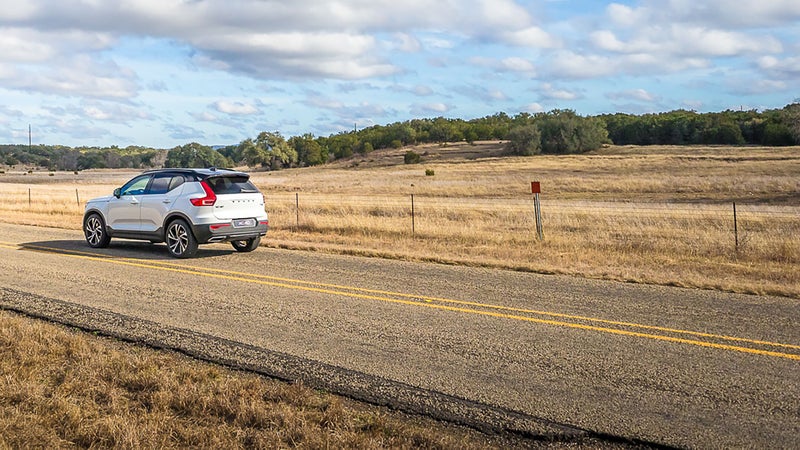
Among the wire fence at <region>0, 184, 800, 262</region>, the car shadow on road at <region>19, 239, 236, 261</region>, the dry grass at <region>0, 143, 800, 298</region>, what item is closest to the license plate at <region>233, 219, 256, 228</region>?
the car shadow on road at <region>19, 239, 236, 261</region>

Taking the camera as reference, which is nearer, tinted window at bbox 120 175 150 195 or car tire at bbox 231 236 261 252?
car tire at bbox 231 236 261 252

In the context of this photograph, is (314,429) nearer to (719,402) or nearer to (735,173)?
(719,402)

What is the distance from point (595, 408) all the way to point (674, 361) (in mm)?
1563

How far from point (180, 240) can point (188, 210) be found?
0.66 meters

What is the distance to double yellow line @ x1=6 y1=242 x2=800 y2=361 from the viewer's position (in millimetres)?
6997

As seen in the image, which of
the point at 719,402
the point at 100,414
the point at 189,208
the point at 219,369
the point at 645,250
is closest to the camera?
the point at 100,414

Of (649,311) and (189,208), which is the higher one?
(189,208)

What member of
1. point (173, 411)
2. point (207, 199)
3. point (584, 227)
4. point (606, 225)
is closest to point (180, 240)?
point (207, 199)

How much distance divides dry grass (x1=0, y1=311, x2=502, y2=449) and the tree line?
6530cm

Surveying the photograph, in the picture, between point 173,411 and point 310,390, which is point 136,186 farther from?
point 173,411

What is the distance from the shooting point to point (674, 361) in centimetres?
648

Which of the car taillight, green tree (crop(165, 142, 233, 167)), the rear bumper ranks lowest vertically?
the rear bumper

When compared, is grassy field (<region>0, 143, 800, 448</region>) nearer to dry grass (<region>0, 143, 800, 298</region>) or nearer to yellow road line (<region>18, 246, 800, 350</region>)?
dry grass (<region>0, 143, 800, 298</region>)

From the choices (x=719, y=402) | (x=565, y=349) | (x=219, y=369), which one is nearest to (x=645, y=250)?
(x=565, y=349)
